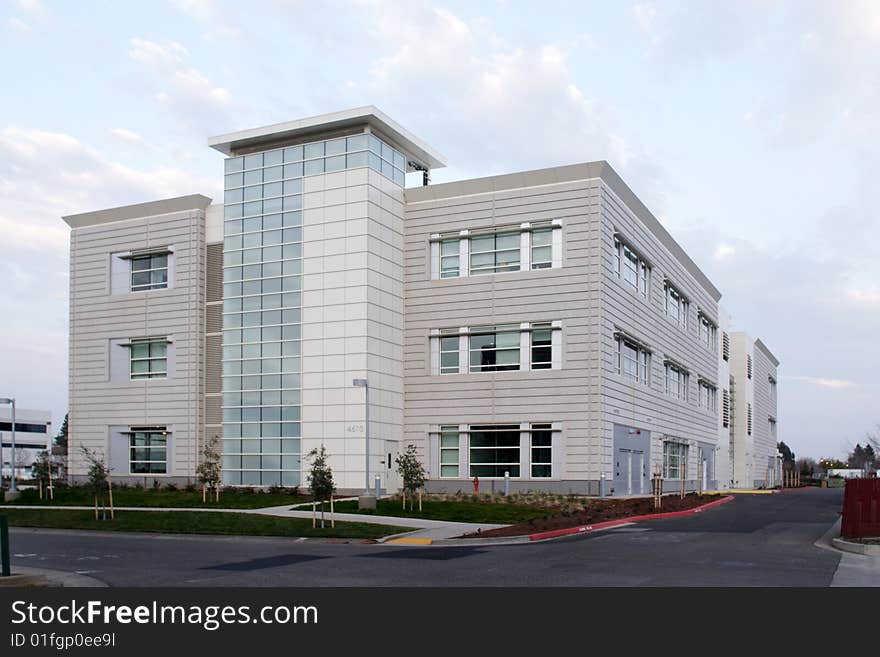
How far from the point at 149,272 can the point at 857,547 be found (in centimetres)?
4623

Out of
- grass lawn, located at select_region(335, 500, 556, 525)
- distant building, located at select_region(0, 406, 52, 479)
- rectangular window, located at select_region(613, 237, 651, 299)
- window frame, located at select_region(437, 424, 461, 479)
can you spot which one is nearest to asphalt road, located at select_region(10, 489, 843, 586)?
grass lawn, located at select_region(335, 500, 556, 525)

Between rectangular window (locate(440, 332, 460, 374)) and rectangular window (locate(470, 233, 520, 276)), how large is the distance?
3871 mm

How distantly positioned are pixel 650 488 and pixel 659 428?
5.10 meters

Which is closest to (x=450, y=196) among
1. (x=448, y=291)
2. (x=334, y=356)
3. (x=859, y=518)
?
(x=448, y=291)

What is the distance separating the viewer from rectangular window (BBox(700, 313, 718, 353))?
79.6 meters

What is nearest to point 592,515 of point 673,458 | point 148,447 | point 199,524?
point 199,524

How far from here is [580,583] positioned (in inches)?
607

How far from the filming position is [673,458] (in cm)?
6794

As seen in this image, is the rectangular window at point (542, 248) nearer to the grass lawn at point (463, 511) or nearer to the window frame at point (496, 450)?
the window frame at point (496, 450)

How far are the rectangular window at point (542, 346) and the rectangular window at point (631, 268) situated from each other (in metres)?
5.94

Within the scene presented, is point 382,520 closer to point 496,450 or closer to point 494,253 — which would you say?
point 496,450

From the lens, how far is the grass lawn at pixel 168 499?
39781 millimetres

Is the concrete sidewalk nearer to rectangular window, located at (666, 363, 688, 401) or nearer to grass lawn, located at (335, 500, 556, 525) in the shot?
grass lawn, located at (335, 500, 556, 525)

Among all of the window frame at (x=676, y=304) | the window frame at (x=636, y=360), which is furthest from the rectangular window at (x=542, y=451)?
the window frame at (x=676, y=304)
